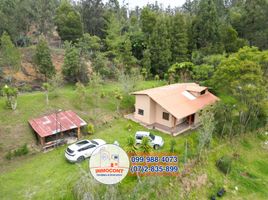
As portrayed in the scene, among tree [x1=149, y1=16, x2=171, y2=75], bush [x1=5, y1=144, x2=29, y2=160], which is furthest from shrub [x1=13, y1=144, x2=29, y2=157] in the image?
tree [x1=149, y1=16, x2=171, y2=75]

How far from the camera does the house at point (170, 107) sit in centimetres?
2376

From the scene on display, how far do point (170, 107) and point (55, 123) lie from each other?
10.4 m

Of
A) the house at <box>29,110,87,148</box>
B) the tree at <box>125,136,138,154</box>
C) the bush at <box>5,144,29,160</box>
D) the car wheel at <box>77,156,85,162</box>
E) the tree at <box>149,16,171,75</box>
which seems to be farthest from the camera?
the tree at <box>149,16,171,75</box>

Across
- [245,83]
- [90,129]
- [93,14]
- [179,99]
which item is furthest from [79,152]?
[93,14]

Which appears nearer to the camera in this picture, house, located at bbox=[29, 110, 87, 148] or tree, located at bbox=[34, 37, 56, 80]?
house, located at bbox=[29, 110, 87, 148]

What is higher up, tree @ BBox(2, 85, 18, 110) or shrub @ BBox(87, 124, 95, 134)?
tree @ BBox(2, 85, 18, 110)

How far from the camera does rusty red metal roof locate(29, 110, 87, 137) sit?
20.7 meters

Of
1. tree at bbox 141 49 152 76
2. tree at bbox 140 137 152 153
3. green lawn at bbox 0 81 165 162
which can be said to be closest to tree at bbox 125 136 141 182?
tree at bbox 140 137 152 153

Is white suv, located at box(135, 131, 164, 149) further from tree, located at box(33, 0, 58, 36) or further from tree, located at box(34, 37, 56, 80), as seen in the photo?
tree, located at box(33, 0, 58, 36)

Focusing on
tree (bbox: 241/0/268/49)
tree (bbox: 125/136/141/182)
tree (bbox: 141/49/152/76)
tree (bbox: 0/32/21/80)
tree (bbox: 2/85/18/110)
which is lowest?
tree (bbox: 125/136/141/182)

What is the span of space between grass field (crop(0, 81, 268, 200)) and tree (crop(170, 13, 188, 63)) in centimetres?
1473

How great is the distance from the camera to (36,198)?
15000 millimetres

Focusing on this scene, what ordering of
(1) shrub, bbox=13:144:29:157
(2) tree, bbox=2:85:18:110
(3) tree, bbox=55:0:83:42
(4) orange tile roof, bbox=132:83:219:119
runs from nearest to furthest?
(1) shrub, bbox=13:144:29:157, (2) tree, bbox=2:85:18:110, (4) orange tile roof, bbox=132:83:219:119, (3) tree, bbox=55:0:83:42

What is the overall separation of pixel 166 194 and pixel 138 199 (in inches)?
91.7
